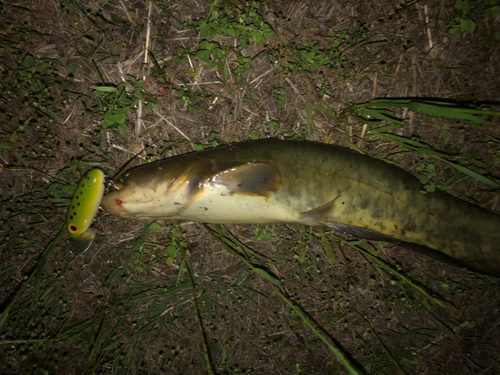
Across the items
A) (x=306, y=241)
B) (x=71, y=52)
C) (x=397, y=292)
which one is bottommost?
(x=397, y=292)

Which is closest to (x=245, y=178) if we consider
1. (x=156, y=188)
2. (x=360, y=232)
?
(x=156, y=188)

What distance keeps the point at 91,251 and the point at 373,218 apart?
8.89 ft

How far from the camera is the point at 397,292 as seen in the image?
10.1ft

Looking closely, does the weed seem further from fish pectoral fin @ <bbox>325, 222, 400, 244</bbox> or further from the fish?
fish pectoral fin @ <bbox>325, 222, 400, 244</bbox>

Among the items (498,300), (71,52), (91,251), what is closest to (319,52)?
(71,52)

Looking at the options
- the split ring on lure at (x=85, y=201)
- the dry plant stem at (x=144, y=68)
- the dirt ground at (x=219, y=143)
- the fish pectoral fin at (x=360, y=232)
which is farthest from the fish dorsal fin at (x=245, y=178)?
the dry plant stem at (x=144, y=68)

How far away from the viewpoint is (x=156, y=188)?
226 cm

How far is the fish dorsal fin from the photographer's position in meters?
2.32

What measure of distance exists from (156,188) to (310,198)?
1219mm

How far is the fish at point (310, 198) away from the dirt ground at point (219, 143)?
0.42m

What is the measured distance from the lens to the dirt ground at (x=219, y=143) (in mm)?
2799

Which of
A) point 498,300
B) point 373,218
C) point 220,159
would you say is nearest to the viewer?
point 220,159

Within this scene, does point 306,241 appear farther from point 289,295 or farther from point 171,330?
point 171,330

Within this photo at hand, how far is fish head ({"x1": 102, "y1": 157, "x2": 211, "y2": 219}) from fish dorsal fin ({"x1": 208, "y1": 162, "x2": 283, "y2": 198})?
0.46 feet
